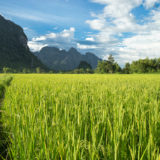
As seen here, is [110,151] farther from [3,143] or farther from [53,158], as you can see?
[3,143]

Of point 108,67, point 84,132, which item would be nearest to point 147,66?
point 108,67

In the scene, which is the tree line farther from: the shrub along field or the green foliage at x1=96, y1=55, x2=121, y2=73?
the shrub along field

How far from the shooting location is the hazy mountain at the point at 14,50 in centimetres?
8974

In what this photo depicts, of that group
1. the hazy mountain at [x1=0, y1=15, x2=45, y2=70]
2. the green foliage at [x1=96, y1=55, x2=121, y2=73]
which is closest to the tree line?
the green foliage at [x1=96, y1=55, x2=121, y2=73]

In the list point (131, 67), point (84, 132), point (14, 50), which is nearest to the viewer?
point (84, 132)

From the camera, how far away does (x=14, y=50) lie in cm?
10838

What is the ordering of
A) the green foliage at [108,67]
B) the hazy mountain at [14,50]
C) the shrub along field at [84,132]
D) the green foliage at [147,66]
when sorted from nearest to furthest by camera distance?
the shrub along field at [84,132] → the green foliage at [147,66] → the green foliage at [108,67] → the hazy mountain at [14,50]

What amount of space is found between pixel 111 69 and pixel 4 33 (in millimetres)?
93736

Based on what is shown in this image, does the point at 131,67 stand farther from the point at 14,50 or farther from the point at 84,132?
the point at 14,50

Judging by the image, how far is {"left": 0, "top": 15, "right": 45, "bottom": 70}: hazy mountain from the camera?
89.7 m

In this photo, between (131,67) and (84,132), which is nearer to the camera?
(84,132)

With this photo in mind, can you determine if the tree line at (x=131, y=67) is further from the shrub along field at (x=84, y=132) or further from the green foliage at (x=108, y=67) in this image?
the shrub along field at (x=84, y=132)

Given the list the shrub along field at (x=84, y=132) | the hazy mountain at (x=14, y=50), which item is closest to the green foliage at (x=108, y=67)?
the hazy mountain at (x=14, y=50)

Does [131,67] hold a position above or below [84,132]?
above
